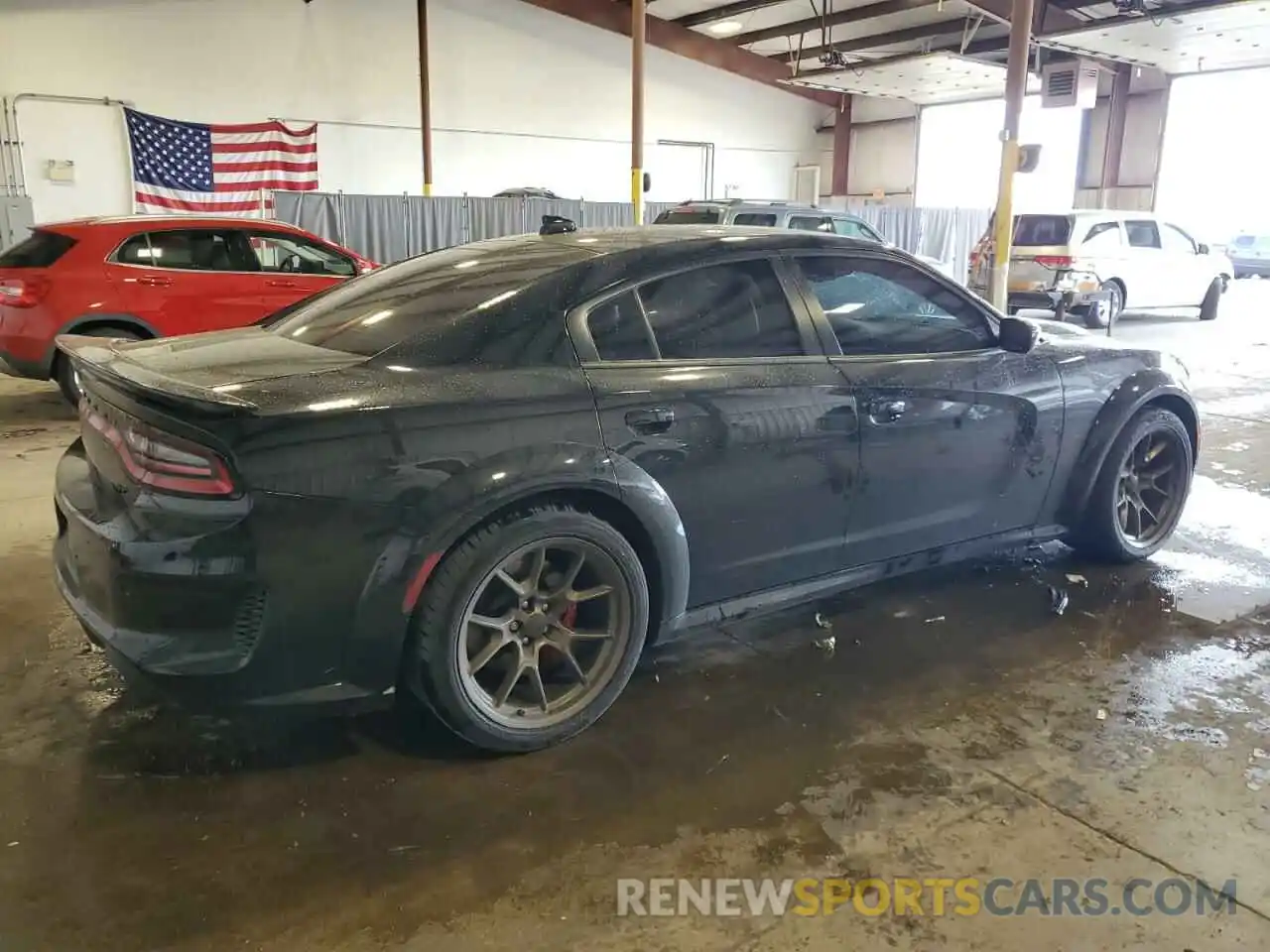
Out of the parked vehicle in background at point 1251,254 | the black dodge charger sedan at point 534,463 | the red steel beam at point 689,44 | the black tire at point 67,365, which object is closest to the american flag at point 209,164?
the red steel beam at point 689,44

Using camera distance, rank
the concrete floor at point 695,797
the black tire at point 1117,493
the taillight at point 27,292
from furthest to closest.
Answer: the taillight at point 27,292 → the black tire at point 1117,493 → the concrete floor at point 695,797

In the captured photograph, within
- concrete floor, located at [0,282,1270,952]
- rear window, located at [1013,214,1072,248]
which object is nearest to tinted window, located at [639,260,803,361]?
concrete floor, located at [0,282,1270,952]

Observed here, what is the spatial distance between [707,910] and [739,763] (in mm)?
615

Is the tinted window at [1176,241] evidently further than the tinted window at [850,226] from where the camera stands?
Yes

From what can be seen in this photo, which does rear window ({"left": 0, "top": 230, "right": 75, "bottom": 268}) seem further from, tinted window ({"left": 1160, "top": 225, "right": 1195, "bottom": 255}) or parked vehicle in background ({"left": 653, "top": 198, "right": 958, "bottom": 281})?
tinted window ({"left": 1160, "top": 225, "right": 1195, "bottom": 255})

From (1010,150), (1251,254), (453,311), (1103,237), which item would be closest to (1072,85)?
(1103,237)

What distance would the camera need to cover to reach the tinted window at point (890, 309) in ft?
10.9

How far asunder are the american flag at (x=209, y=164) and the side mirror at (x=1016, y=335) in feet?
48.6

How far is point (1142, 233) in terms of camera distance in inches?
553

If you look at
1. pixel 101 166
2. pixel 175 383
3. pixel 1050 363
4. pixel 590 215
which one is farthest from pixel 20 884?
pixel 101 166

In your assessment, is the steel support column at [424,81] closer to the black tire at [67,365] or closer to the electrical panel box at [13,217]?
the electrical panel box at [13,217]

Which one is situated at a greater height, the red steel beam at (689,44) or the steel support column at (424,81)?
the red steel beam at (689,44)

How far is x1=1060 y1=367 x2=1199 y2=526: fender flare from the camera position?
4012 millimetres

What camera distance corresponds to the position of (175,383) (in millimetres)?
2381
